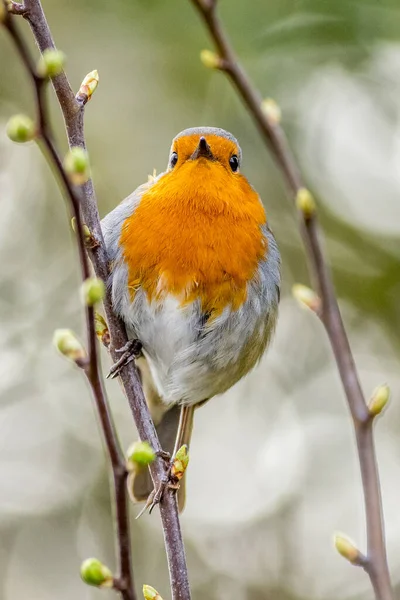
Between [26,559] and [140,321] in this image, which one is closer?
[140,321]

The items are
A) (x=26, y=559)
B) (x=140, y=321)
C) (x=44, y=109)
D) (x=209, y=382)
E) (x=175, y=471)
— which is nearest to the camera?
(x=44, y=109)

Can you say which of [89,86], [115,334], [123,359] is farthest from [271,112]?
[115,334]

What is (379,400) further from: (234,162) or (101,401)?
(234,162)

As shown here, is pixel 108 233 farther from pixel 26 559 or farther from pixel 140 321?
pixel 26 559

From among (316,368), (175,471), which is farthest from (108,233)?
(316,368)

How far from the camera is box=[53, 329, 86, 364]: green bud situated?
72.0 inches

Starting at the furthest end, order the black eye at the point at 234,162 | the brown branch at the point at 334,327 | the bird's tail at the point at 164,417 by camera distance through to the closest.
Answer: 1. the bird's tail at the point at 164,417
2. the black eye at the point at 234,162
3. the brown branch at the point at 334,327

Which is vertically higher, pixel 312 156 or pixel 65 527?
pixel 312 156

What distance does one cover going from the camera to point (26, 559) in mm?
8688

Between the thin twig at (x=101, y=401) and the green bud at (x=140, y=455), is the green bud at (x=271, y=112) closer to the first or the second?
the thin twig at (x=101, y=401)

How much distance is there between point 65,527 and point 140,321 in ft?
17.5

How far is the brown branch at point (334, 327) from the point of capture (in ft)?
4.82

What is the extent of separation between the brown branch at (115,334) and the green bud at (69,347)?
842 millimetres

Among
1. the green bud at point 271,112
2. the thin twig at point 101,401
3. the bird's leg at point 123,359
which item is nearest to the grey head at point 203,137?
the bird's leg at point 123,359
